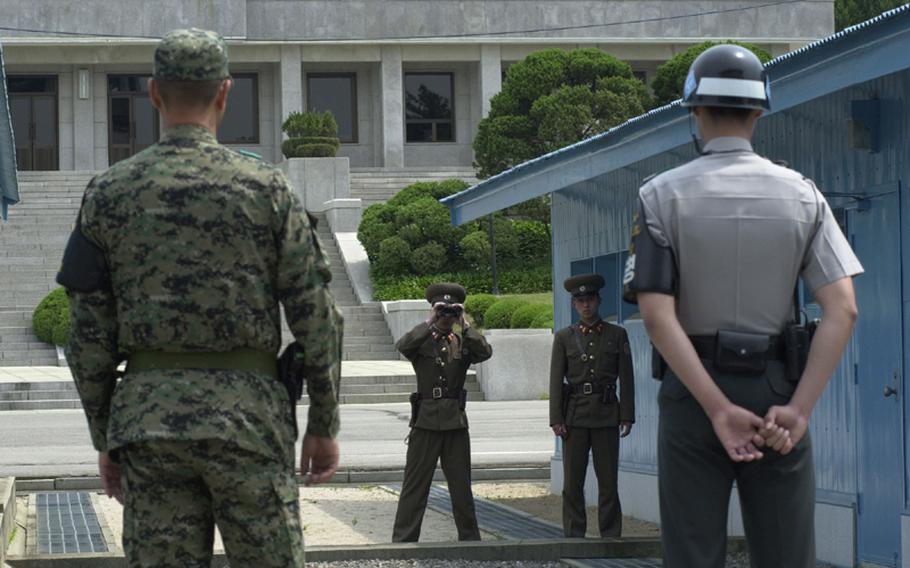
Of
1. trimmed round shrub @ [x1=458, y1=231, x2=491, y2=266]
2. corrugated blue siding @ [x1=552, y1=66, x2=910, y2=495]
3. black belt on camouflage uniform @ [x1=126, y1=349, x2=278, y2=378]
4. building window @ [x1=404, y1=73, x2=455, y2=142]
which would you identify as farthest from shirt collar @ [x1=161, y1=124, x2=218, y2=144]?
building window @ [x1=404, y1=73, x2=455, y2=142]

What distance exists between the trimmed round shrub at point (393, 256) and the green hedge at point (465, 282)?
5.3 inches

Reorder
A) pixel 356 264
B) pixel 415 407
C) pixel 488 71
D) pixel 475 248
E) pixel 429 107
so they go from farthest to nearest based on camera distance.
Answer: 1. pixel 429 107
2. pixel 488 71
3. pixel 356 264
4. pixel 475 248
5. pixel 415 407

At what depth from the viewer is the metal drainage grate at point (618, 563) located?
972 centimetres

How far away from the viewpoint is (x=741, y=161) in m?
4.77

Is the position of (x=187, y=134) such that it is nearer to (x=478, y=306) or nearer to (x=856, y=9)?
(x=478, y=306)

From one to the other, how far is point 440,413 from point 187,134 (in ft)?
22.1

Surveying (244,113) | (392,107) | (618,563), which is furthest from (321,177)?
(618,563)

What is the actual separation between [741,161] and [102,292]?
1.82 m

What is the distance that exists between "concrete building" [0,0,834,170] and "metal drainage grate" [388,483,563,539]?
3467cm

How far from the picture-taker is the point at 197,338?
14.7ft

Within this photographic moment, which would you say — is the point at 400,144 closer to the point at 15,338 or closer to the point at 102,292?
the point at 15,338

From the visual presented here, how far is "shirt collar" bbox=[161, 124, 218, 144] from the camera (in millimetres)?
4609

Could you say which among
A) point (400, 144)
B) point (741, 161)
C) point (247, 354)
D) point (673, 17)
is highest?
point (673, 17)

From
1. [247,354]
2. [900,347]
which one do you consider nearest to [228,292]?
[247,354]
